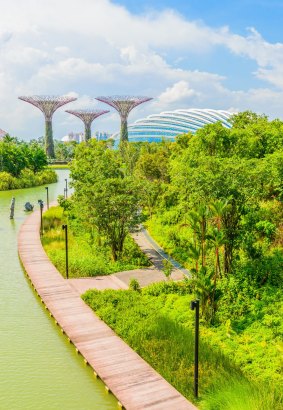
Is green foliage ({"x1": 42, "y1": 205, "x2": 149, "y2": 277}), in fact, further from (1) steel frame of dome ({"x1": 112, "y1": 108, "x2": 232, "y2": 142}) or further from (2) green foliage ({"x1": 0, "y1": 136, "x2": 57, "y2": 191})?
(1) steel frame of dome ({"x1": 112, "y1": 108, "x2": 232, "y2": 142})

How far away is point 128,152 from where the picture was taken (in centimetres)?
5850

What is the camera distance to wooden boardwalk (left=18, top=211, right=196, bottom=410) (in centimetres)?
1073

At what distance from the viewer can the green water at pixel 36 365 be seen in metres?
11.4

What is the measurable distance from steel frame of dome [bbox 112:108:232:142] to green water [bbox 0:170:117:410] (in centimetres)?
10948

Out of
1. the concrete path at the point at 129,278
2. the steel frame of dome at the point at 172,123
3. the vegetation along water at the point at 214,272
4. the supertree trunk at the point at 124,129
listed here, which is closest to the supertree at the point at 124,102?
the supertree trunk at the point at 124,129

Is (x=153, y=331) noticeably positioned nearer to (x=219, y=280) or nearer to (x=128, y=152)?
(x=219, y=280)

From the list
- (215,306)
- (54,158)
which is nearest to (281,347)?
(215,306)

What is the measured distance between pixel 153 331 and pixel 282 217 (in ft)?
36.0

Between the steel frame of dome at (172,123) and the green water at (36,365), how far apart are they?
359 feet

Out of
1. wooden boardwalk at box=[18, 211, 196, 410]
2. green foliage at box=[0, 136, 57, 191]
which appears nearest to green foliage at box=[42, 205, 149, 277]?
wooden boardwalk at box=[18, 211, 196, 410]

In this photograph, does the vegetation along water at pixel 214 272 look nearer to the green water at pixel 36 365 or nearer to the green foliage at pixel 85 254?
the green foliage at pixel 85 254

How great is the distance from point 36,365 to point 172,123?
4774 inches

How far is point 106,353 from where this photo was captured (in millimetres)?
12961

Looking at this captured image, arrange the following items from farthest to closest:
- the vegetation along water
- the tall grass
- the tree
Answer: the tree
the vegetation along water
the tall grass
